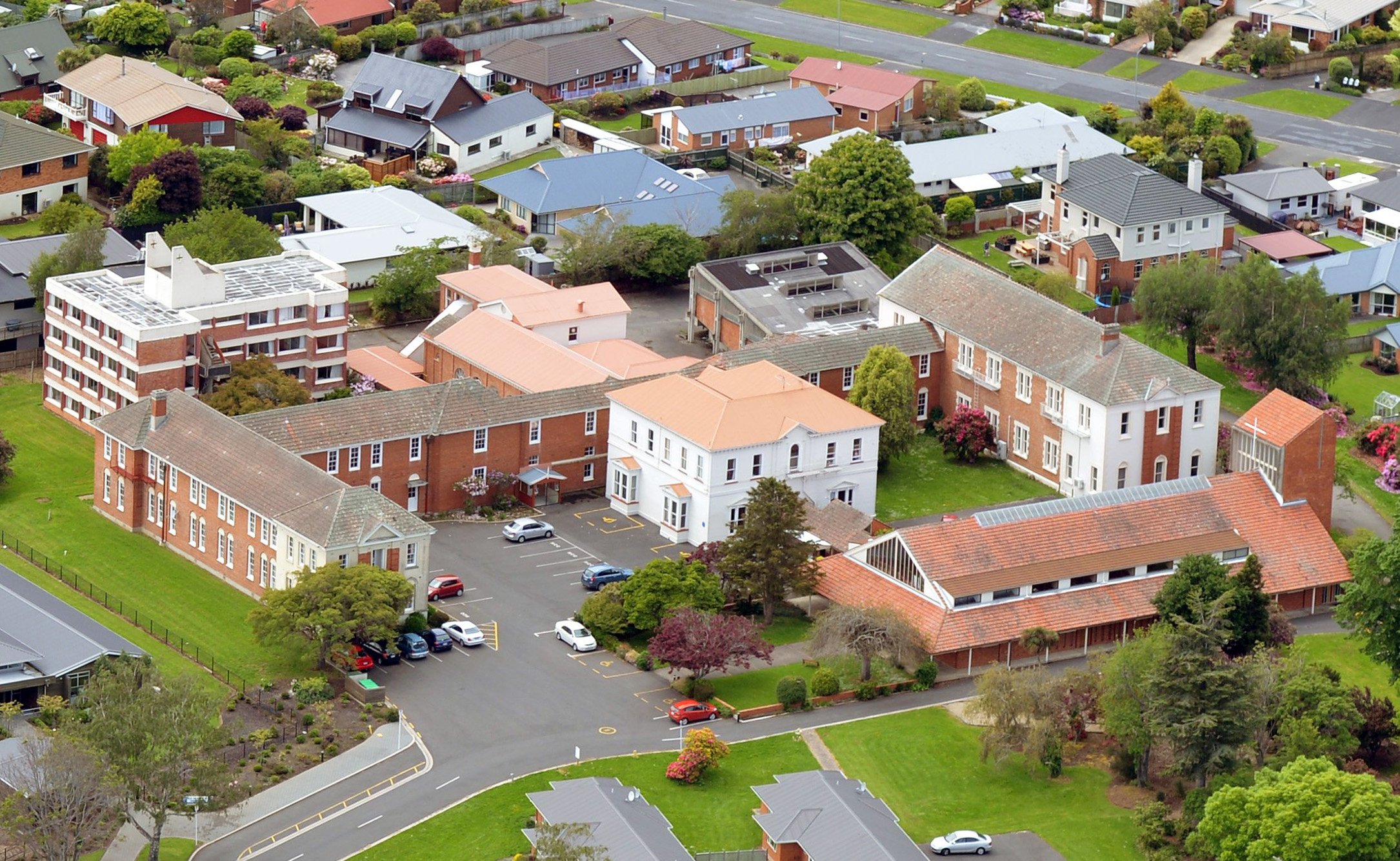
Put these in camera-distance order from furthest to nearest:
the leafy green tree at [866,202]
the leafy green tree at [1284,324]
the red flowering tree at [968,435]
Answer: the leafy green tree at [866,202] < the leafy green tree at [1284,324] < the red flowering tree at [968,435]

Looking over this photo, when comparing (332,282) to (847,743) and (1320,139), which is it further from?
(1320,139)

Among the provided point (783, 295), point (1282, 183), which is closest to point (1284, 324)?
point (783, 295)

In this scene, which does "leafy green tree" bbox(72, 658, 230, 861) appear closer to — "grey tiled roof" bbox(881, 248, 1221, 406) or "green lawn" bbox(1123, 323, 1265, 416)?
"grey tiled roof" bbox(881, 248, 1221, 406)

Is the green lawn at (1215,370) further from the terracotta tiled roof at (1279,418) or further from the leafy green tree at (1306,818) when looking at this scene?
the leafy green tree at (1306,818)

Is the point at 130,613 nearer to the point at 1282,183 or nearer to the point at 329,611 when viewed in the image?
the point at 329,611

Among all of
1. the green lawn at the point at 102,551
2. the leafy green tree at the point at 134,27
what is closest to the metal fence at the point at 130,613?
the green lawn at the point at 102,551

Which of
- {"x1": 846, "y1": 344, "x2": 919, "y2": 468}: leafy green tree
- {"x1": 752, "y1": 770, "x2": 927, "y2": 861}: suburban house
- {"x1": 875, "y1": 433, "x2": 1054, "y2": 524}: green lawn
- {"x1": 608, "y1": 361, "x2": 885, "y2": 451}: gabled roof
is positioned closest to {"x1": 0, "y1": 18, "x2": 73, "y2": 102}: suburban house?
{"x1": 608, "y1": 361, "x2": 885, "y2": 451}: gabled roof

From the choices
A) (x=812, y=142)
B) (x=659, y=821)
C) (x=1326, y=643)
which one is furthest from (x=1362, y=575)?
(x=812, y=142)
